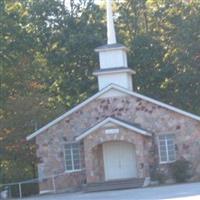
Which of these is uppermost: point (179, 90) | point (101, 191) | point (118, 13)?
point (118, 13)

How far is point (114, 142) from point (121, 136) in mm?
1394

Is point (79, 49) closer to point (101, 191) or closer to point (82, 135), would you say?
point (82, 135)

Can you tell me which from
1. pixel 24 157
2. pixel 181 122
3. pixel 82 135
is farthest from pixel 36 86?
pixel 181 122

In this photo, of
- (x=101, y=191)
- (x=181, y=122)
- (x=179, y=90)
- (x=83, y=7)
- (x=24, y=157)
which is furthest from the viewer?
(x=83, y=7)

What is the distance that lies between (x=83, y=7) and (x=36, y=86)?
37.6ft

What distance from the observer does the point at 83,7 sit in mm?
55844

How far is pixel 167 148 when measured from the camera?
4012 centimetres

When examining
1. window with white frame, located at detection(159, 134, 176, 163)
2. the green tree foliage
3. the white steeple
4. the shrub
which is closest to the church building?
window with white frame, located at detection(159, 134, 176, 163)

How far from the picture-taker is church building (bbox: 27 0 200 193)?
3947cm

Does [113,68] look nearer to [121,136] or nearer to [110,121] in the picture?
[110,121]

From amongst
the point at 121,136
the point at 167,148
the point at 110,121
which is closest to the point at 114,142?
the point at 121,136

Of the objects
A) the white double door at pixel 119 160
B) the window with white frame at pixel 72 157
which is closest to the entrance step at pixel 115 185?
the white double door at pixel 119 160

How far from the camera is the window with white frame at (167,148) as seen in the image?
40.0 metres

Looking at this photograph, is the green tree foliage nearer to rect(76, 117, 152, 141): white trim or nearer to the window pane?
rect(76, 117, 152, 141): white trim
